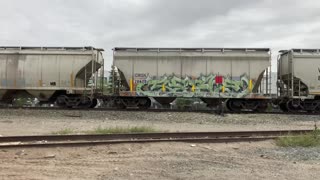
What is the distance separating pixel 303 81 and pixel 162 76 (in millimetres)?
8374

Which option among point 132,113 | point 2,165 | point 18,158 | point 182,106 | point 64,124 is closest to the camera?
point 2,165

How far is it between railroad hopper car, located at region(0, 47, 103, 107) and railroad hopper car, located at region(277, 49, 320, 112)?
11.7m

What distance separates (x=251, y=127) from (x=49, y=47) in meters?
13.2

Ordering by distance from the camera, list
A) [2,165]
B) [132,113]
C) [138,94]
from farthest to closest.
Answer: [138,94], [132,113], [2,165]

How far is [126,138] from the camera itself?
1189cm

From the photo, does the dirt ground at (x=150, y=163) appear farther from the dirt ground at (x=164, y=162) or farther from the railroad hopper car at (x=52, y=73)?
the railroad hopper car at (x=52, y=73)

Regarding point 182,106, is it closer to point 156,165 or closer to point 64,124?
point 64,124

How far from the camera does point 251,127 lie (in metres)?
16.7

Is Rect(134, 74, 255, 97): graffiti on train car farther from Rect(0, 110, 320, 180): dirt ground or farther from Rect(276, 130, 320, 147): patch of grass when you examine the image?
Rect(276, 130, 320, 147): patch of grass

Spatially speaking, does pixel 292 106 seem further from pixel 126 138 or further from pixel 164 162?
pixel 164 162

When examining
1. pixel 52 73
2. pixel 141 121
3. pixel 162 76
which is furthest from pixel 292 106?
pixel 52 73

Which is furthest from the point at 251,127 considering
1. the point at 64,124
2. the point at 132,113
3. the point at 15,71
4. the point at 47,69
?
the point at 15,71

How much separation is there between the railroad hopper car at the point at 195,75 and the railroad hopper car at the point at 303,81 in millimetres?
1429

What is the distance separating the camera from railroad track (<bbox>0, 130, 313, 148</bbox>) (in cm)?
1026
